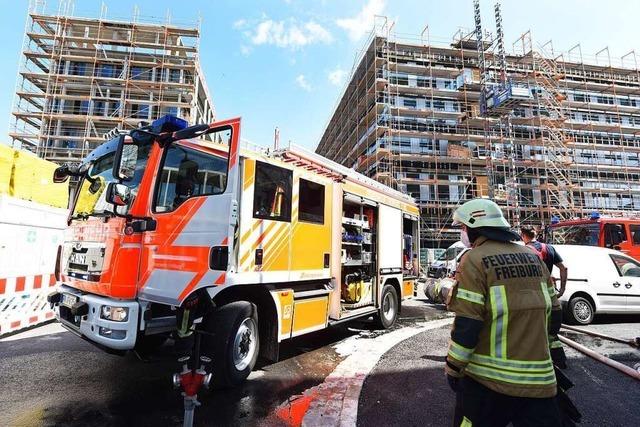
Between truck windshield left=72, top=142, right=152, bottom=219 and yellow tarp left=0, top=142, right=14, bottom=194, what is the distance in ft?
10.4

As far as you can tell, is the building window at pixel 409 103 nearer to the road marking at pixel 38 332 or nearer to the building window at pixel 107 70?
the building window at pixel 107 70

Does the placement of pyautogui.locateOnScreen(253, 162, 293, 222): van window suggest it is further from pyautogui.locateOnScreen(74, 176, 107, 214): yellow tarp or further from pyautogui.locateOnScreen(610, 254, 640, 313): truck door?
pyautogui.locateOnScreen(610, 254, 640, 313): truck door

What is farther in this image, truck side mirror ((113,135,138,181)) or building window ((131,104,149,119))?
building window ((131,104,149,119))

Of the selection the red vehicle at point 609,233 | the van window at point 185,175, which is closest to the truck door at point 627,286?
the red vehicle at point 609,233

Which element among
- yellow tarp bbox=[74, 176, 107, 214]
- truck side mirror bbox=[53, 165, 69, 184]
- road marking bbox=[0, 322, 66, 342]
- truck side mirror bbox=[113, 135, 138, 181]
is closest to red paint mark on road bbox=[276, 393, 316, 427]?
truck side mirror bbox=[113, 135, 138, 181]

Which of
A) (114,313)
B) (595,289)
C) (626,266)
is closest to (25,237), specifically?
(114,313)

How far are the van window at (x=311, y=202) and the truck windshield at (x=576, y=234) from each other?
948 cm

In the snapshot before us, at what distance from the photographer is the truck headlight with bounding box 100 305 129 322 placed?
3.45m

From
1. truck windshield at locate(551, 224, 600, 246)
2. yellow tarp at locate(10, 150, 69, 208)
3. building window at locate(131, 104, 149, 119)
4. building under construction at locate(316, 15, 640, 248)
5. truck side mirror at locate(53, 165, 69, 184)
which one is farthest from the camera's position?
building window at locate(131, 104, 149, 119)

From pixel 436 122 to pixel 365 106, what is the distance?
7.31 meters

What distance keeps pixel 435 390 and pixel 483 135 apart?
3640cm

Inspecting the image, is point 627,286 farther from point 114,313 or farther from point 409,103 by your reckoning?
point 409,103

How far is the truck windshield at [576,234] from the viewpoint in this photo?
432 inches

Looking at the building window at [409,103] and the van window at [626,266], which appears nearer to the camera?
the van window at [626,266]
